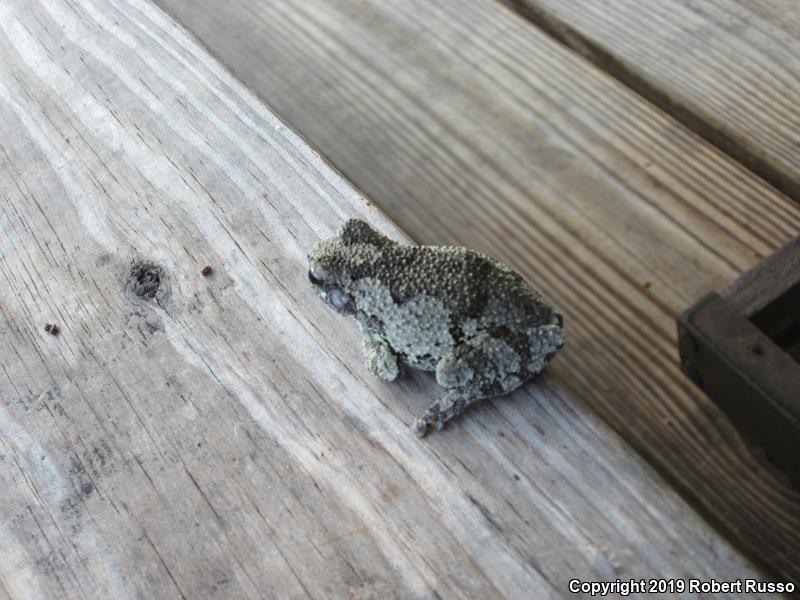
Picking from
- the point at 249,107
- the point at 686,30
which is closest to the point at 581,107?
the point at 686,30

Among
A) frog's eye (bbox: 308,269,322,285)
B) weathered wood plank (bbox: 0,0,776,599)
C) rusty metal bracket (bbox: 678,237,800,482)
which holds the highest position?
rusty metal bracket (bbox: 678,237,800,482)

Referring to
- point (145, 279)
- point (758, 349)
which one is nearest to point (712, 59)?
point (758, 349)

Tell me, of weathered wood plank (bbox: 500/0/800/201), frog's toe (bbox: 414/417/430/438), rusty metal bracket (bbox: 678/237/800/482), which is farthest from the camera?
weathered wood plank (bbox: 500/0/800/201)

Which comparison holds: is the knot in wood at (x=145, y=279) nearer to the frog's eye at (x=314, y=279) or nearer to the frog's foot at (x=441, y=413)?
the frog's eye at (x=314, y=279)

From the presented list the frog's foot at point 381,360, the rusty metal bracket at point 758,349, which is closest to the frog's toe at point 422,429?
the frog's foot at point 381,360

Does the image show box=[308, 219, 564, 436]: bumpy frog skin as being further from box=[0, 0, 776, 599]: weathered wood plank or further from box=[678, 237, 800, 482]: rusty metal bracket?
box=[678, 237, 800, 482]: rusty metal bracket

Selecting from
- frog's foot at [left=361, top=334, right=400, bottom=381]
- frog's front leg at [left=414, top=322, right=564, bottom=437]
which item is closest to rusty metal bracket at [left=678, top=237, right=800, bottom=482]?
frog's front leg at [left=414, top=322, right=564, bottom=437]
